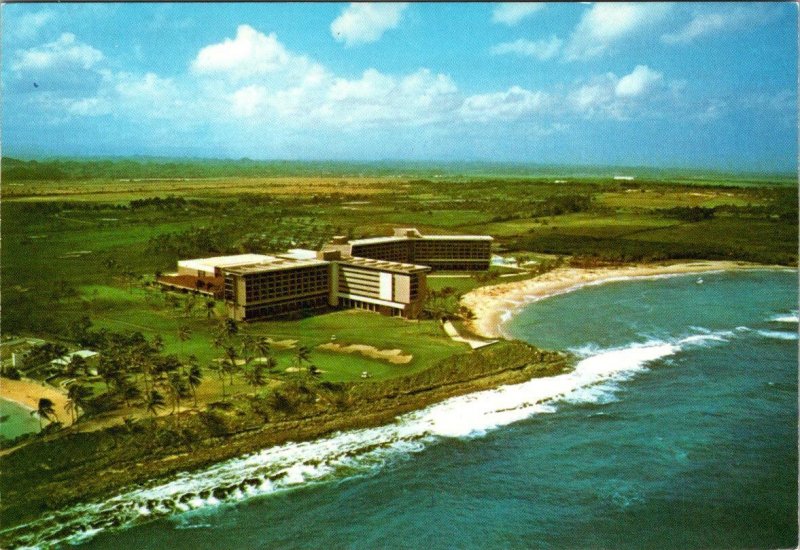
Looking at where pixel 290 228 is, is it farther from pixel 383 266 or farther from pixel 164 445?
pixel 164 445

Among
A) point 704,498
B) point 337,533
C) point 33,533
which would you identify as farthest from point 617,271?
point 33,533

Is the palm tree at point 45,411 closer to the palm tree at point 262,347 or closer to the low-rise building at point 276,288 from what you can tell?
the palm tree at point 262,347

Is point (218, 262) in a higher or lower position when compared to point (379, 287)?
higher

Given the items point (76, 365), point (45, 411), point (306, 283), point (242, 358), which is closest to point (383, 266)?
point (306, 283)

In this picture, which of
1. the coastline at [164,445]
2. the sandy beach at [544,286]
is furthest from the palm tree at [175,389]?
the sandy beach at [544,286]

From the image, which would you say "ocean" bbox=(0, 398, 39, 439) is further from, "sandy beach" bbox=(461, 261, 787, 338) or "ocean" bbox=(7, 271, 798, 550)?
"sandy beach" bbox=(461, 261, 787, 338)

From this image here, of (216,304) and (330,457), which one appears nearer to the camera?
(330,457)
